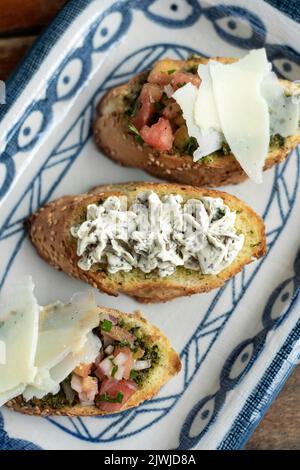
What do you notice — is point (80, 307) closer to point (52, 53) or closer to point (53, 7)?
point (52, 53)

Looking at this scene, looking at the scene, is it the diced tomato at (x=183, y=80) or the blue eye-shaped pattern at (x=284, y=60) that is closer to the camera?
the diced tomato at (x=183, y=80)

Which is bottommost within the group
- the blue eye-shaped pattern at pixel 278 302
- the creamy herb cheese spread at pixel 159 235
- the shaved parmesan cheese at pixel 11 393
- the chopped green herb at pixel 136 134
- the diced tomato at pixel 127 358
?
the shaved parmesan cheese at pixel 11 393

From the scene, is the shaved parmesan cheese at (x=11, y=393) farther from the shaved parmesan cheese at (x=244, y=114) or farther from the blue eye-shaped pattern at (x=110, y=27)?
the blue eye-shaped pattern at (x=110, y=27)

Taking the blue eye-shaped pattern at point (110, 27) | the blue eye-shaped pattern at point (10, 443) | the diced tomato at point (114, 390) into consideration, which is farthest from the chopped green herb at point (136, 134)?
the blue eye-shaped pattern at point (10, 443)

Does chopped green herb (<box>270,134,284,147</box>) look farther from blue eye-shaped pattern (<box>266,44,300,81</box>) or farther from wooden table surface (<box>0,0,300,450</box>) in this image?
wooden table surface (<box>0,0,300,450</box>)

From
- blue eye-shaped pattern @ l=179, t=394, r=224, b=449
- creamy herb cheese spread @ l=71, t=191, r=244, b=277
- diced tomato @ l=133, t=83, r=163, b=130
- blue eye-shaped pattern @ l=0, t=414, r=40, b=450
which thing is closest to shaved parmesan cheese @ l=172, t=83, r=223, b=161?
diced tomato @ l=133, t=83, r=163, b=130

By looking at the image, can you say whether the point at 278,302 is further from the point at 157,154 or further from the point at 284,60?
the point at 284,60

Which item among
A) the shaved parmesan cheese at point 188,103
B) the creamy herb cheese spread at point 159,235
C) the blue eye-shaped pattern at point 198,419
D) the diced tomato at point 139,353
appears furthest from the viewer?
the blue eye-shaped pattern at point 198,419

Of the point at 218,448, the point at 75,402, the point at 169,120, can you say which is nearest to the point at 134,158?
the point at 169,120
